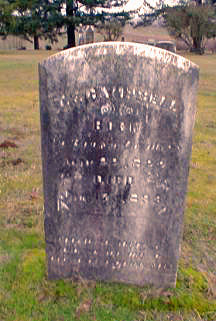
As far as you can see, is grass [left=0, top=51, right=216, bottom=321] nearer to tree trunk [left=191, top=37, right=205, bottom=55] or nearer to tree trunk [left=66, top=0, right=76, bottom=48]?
tree trunk [left=66, top=0, right=76, bottom=48]

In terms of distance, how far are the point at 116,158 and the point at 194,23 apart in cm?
3168

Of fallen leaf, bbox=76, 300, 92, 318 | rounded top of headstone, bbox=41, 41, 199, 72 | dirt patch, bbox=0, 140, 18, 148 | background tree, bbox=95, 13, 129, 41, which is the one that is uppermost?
background tree, bbox=95, 13, 129, 41

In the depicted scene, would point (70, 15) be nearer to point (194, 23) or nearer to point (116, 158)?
point (194, 23)

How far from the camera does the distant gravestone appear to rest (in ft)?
6.84

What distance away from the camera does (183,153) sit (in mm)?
2271

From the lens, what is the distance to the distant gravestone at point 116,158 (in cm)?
209

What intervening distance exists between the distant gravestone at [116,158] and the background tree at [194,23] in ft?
101

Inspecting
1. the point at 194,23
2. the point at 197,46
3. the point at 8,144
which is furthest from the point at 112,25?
the point at 8,144

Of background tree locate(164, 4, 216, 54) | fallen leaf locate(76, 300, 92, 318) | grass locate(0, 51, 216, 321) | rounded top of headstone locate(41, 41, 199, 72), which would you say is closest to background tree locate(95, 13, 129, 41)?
background tree locate(164, 4, 216, 54)

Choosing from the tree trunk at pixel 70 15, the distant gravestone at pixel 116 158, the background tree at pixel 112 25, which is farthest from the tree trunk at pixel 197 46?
the distant gravestone at pixel 116 158

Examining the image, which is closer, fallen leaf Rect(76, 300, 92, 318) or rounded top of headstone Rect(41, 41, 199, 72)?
rounded top of headstone Rect(41, 41, 199, 72)

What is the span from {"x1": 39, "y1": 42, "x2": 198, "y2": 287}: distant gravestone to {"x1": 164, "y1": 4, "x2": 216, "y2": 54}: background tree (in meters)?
30.7

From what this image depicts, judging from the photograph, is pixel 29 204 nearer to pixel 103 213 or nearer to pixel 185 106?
pixel 103 213

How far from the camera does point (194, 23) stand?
3056 centimetres
